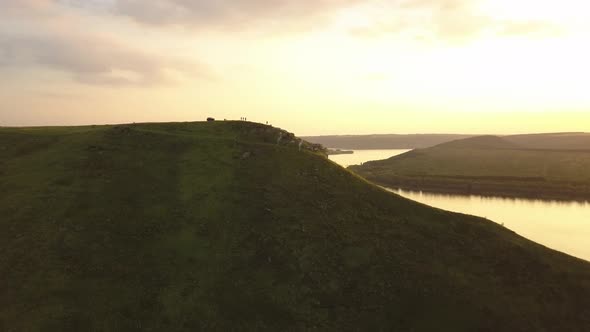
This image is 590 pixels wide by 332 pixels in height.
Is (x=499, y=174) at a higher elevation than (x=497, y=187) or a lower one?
higher

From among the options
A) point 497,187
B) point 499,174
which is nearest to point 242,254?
point 497,187

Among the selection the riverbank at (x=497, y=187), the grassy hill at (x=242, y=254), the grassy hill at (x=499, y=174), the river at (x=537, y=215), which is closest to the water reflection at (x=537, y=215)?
the river at (x=537, y=215)

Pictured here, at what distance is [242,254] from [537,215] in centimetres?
8431

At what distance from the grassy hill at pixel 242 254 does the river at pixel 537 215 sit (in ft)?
114

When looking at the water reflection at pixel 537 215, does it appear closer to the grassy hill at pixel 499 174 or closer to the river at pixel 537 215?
the river at pixel 537 215

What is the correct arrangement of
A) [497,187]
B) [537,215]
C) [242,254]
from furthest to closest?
1. [497,187]
2. [537,215]
3. [242,254]

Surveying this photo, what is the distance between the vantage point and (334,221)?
131 feet

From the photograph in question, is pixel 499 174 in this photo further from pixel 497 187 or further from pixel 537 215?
pixel 537 215

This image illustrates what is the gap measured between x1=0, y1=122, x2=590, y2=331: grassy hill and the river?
34866 millimetres

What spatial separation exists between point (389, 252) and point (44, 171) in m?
36.7

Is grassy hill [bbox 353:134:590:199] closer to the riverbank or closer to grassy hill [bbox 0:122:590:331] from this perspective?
the riverbank

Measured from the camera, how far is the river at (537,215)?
69250 millimetres

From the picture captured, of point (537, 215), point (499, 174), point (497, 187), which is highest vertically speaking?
point (499, 174)

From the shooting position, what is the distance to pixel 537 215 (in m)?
92.9
